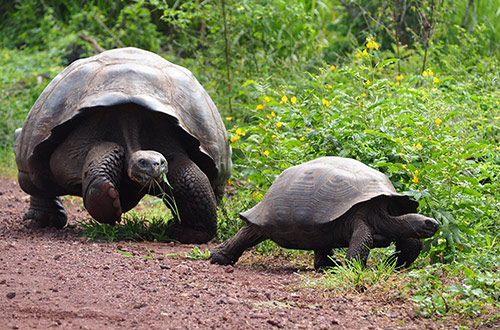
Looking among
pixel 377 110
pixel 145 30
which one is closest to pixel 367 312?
pixel 377 110

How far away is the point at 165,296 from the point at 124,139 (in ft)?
6.43

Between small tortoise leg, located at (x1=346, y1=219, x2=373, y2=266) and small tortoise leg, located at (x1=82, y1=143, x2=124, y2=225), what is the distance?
162 centimetres

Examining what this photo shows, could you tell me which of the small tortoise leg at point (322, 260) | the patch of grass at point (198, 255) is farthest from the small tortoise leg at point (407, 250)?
the patch of grass at point (198, 255)

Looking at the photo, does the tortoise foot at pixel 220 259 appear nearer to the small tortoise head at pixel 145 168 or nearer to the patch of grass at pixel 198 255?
the patch of grass at pixel 198 255

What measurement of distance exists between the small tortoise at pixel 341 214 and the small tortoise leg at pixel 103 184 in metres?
1.01

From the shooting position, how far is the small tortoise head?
14.5ft

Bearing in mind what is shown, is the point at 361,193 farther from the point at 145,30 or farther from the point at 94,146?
the point at 145,30

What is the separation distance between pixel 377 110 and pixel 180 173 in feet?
4.56

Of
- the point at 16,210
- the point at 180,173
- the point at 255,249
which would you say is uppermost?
the point at 180,173

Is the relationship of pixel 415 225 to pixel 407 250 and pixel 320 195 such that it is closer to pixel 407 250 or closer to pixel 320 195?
pixel 407 250

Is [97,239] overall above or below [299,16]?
below

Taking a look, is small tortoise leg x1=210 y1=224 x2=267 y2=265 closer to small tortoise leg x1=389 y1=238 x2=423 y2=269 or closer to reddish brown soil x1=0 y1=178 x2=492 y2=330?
reddish brown soil x1=0 y1=178 x2=492 y2=330

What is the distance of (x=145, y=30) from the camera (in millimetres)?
11562

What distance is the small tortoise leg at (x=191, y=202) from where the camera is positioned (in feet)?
15.7
